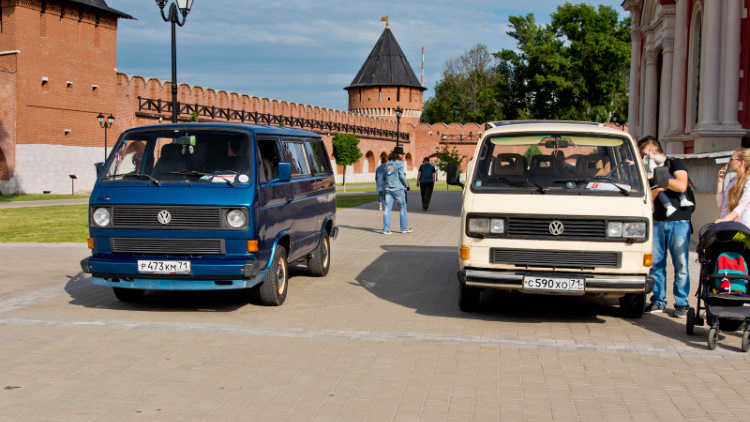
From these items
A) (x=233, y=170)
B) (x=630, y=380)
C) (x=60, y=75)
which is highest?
(x=60, y=75)

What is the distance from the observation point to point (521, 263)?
752cm

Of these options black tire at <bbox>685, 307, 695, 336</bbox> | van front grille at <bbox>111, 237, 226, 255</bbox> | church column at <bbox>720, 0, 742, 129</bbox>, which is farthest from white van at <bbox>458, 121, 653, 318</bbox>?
church column at <bbox>720, 0, 742, 129</bbox>

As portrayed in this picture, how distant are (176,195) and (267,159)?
4.25ft

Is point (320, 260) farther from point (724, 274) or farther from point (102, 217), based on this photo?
point (724, 274)

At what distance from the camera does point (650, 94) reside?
94.6 ft

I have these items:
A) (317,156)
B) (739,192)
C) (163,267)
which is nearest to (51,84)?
(317,156)

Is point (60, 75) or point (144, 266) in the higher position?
point (60, 75)

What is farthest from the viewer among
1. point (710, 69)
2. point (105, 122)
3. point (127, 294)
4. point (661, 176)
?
point (105, 122)

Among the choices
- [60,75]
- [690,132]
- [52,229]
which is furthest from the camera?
[60,75]

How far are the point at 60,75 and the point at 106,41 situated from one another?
4.30m

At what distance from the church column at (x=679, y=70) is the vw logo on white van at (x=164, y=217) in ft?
62.3

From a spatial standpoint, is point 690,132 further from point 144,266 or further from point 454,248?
point 144,266

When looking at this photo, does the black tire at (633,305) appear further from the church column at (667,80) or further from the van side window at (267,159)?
the church column at (667,80)

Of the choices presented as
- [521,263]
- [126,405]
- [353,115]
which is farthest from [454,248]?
[353,115]
